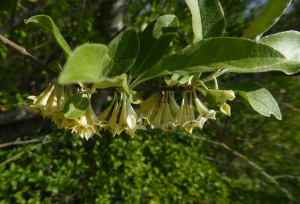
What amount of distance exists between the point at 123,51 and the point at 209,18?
28 cm

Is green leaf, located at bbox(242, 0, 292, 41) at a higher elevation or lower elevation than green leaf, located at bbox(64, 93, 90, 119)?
higher

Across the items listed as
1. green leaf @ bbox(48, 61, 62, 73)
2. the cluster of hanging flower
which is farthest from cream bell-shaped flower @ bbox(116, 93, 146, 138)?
green leaf @ bbox(48, 61, 62, 73)

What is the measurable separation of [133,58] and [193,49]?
0.19 m

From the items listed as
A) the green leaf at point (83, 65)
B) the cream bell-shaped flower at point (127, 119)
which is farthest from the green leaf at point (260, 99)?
the green leaf at point (83, 65)

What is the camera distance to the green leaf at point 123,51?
58cm

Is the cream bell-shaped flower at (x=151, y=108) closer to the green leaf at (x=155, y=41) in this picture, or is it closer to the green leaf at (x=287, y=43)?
the green leaf at (x=155, y=41)

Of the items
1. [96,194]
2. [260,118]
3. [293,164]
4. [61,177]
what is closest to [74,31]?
[61,177]

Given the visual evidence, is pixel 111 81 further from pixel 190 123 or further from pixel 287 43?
→ pixel 287 43

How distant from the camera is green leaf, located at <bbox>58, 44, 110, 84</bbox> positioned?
256 mm

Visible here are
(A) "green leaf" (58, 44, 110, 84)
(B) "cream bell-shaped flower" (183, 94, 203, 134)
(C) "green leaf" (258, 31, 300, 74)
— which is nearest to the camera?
(A) "green leaf" (58, 44, 110, 84)

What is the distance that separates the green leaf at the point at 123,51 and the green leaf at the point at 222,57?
0.11m

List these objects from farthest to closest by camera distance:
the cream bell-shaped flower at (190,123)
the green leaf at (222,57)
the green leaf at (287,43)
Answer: the cream bell-shaped flower at (190,123), the green leaf at (287,43), the green leaf at (222,57)

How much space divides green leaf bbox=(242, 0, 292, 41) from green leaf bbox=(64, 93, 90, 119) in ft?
1.62

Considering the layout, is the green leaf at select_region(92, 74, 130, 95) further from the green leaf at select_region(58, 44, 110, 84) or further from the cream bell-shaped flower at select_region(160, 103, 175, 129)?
the cream bell-shaped flower at select_region(160, 103, 175, 129)
